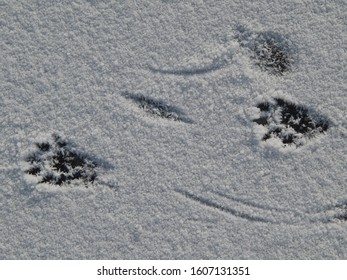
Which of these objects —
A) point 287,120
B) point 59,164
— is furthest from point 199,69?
point 59,164

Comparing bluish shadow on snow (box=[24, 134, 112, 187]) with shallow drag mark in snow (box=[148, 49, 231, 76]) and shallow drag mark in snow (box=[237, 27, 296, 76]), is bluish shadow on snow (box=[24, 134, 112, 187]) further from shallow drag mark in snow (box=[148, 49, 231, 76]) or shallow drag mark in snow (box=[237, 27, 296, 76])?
shallow drag mark in snow (box=[237, 27, 296, 76])

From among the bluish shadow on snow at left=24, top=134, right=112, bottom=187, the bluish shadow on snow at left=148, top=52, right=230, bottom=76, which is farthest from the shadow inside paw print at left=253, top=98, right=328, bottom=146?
the bluish shadow on snow at left=24, top=134, right=112, bottom=187

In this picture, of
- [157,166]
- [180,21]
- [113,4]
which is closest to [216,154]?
[157,166]

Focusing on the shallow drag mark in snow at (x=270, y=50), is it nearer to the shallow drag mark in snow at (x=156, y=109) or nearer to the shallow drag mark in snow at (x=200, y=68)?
the shallow drag mark in snow at (x=200, y=68)

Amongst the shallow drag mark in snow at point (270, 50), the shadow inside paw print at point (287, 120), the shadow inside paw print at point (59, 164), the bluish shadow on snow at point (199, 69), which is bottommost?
the shadow inside paw print at point (59, 164)

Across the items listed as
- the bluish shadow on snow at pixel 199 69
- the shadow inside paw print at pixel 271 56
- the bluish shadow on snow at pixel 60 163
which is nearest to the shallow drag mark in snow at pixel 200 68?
the bluish shadow on snow at pixel 199 69

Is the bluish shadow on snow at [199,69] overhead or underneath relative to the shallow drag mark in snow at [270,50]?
underneath
